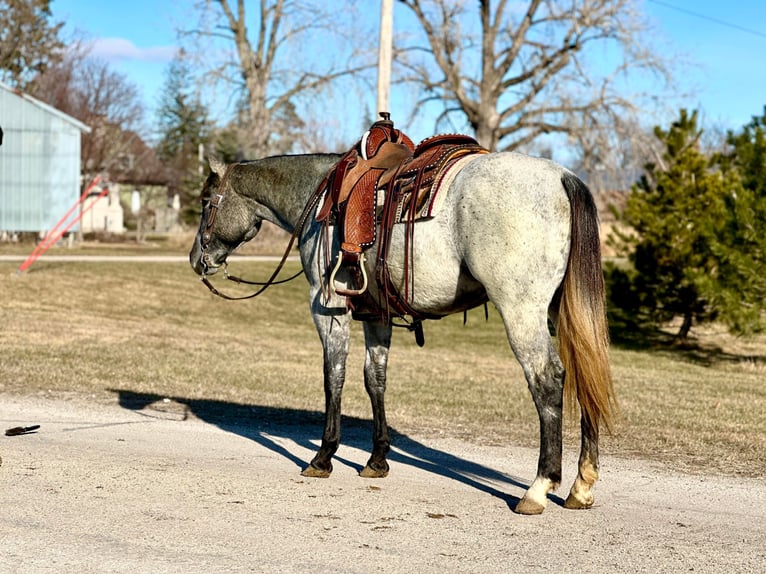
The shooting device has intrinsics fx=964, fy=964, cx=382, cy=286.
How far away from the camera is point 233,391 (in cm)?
1114

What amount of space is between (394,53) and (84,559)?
1145 inches

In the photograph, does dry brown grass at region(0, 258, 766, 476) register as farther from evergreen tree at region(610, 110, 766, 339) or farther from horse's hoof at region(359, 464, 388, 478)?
horse's hoof at region(359, 464, 388, 478)

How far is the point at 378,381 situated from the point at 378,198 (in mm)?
1386

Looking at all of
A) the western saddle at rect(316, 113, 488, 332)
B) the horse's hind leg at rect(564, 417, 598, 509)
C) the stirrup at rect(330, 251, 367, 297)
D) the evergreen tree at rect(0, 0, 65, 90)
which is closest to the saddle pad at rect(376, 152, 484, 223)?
the western saddle at rect(316, 113, 488, 332)

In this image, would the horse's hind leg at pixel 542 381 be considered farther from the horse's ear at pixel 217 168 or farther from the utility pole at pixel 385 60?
the utility pole at pixel 385 60

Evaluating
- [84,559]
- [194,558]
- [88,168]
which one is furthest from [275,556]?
[88,168]

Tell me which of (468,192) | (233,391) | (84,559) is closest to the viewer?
(84,559)

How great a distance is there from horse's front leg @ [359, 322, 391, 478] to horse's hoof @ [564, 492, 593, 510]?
1446 mm

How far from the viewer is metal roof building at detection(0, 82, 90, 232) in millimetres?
31156

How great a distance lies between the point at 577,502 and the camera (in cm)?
588

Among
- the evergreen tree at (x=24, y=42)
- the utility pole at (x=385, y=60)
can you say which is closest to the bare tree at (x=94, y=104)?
the evergreen tree at (x=24, y=42)

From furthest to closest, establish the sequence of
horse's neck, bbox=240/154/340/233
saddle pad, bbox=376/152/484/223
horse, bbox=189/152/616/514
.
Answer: horse's neck, bbox=240/154/340/233 < saddle pad, bbox=376/152/484/223 < horse, bbox=189/152/616/514

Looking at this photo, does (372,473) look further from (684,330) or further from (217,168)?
(684,330)

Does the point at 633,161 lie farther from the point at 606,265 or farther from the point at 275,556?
the point at 275,556
